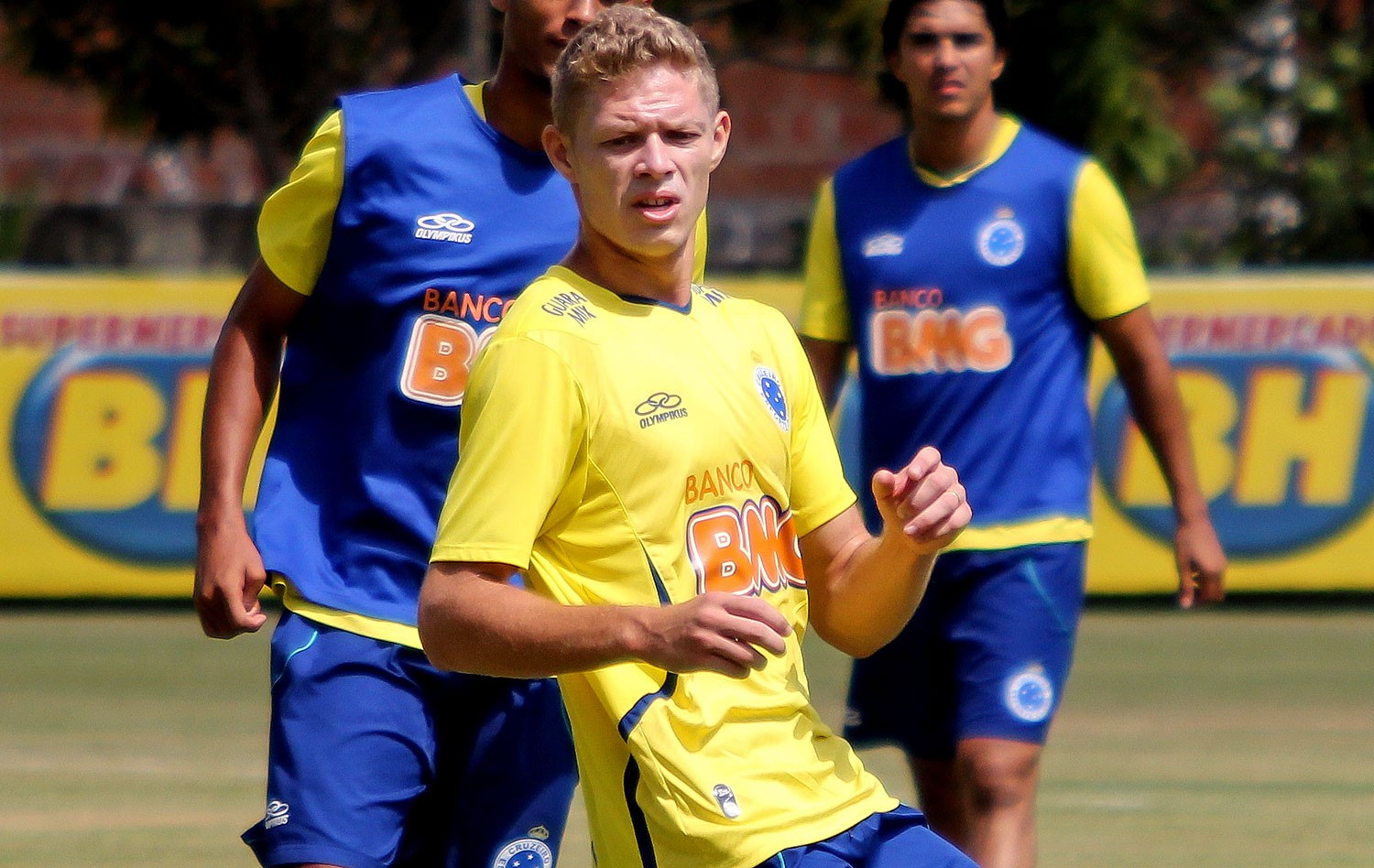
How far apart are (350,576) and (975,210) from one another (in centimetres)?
194

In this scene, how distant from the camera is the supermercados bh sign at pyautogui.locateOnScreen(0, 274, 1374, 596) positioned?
11117mm

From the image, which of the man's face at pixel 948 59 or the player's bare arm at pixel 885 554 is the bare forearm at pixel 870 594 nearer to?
the player's bare arm at pixel 885 554

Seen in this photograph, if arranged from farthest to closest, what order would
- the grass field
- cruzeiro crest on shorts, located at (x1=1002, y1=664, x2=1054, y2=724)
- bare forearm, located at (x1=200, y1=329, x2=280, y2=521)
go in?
1. the grass field
2. cruzeiro crest on shorts, located at (x1=1002, y1=664, x2=1054, y2=724)
3. bare forearm, located at (x1=200, y1=329, x2=280, y2=521)

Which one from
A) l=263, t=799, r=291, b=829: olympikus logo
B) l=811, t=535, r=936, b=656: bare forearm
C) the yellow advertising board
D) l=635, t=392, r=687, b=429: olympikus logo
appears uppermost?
l=635, t=392, r=687, b=429: olympikus logo

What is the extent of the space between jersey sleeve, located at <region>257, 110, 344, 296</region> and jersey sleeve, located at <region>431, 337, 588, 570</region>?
93 cm

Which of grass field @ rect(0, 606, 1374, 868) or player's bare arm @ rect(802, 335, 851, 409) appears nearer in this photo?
player's bare arm @ rect(802, 335, 851, 409)

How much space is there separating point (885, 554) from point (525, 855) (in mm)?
1051

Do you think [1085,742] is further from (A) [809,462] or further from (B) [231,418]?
(A) [809,462]

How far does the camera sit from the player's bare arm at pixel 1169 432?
4996 mm

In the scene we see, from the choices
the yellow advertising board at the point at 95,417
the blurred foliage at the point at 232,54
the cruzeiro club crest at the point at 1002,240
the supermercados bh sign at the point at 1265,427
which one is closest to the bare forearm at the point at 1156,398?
the cruzeiro club crest at the point at 1002,240

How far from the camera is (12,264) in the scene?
62.2 ft

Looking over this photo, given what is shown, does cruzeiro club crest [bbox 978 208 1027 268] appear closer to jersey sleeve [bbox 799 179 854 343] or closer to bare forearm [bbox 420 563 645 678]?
jersey sleeve [bbox 799 179 854 343]

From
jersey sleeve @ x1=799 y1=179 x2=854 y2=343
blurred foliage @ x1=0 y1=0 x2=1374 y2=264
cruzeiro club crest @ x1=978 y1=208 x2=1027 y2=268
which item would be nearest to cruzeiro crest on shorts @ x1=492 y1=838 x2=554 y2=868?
jersey sleeve @ x1=799 y1=179 x2=854 y2=343

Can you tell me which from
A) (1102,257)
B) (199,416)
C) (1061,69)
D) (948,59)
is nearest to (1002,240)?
(1102,257)
